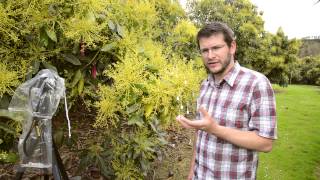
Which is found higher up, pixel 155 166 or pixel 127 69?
pixel 127 69

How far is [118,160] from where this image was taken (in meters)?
2.69

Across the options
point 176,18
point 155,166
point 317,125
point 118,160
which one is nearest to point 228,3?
point 317,125

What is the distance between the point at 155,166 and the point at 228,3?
8.86 m

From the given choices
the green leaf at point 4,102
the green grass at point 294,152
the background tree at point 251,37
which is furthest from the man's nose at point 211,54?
the background tree at point 251,37

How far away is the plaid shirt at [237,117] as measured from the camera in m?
1.59

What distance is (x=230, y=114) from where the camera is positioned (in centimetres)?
169

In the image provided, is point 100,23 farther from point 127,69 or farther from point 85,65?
point 127,69

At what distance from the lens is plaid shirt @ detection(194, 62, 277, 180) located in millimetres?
1595

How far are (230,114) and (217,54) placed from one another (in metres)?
0.30

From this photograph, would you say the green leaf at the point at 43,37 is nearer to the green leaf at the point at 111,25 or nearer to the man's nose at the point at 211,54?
the green leaf at the point at 111,25

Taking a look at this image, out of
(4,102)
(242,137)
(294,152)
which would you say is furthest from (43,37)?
(294,152)

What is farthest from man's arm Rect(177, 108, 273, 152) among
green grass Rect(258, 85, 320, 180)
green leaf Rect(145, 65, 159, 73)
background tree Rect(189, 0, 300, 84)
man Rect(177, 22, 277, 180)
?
background tree Rect(189, 0, 300, 84)

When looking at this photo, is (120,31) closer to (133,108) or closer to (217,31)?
(133,108)

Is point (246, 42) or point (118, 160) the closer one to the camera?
point (118, 160)
